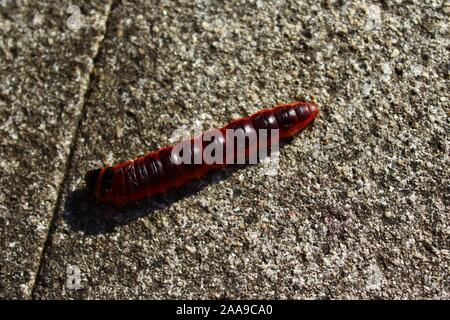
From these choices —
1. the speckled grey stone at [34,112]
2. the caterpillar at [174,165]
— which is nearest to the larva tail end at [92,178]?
the caterpillar at [174,165]

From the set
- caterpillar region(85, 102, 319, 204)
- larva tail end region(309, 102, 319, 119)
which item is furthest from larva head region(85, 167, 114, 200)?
larva tail end region(309, 102, 319, 119)

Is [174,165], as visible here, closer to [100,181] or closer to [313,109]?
[100,181]

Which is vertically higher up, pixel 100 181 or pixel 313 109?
pixel 313 109

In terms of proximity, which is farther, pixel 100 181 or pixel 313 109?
pixel 313 109

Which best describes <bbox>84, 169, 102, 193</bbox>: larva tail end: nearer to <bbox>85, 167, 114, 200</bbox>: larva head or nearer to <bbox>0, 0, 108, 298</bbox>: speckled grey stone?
<bbox>85, 167, 114, 200</bbox>: larva head

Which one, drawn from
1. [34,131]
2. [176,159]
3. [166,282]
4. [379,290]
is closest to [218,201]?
[176,159]

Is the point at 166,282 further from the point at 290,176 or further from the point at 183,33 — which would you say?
the point at 183,33

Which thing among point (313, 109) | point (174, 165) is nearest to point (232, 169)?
point (174, 165)
